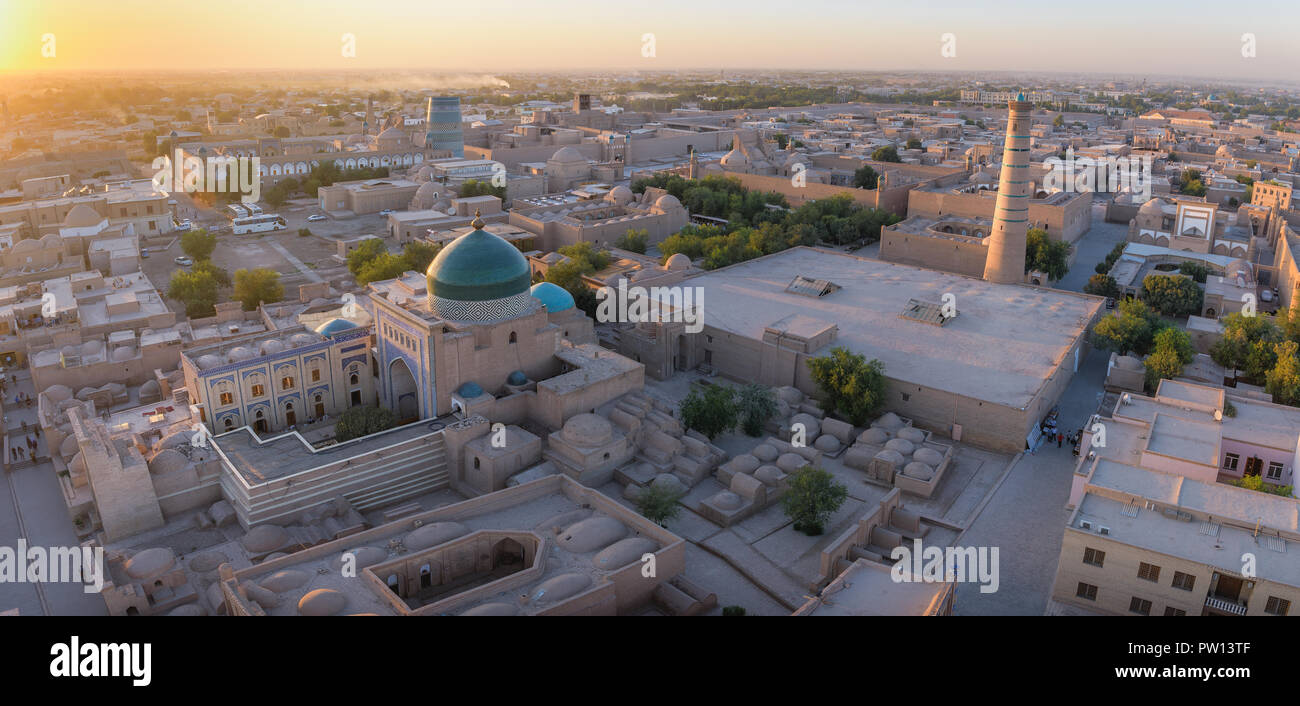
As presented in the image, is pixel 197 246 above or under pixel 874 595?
above

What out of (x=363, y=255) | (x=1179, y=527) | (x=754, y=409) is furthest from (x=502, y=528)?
(x=363, y=255)

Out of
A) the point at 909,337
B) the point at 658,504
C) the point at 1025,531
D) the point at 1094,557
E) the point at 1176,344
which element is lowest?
Result: the point at 1025,531

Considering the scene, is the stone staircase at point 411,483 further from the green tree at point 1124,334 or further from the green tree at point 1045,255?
the green tree at point 1045,255

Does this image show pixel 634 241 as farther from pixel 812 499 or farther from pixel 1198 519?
pixel 1198 519

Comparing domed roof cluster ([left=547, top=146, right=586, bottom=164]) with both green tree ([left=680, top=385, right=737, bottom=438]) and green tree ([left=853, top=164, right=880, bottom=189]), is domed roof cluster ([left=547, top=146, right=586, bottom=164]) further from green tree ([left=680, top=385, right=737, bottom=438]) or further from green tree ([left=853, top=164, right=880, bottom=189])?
green tree ([left=680, top=385, right=737, bottom=438])

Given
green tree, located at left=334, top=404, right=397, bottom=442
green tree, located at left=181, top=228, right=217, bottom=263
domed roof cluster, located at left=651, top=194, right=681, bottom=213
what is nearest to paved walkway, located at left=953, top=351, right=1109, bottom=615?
green tree, located at left=334, top=404, right=397, bottom=442

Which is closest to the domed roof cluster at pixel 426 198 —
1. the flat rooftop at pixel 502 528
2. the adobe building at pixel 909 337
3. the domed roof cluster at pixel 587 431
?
the adobe building at pixel 909 337
